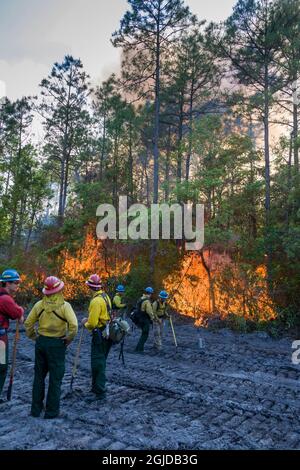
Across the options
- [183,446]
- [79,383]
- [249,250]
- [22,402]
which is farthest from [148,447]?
[249,250]

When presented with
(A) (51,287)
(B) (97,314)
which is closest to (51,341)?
(A) (51,287)

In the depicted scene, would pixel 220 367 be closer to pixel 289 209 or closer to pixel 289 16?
pixel 289 209

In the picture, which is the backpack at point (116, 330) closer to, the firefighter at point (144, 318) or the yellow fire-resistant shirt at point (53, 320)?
the yellow fire-resistant shirt at point (53, 320)

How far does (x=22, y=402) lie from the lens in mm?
6211

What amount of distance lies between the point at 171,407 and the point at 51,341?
98.7 inches

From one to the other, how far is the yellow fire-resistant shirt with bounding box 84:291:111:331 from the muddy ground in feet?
4.37

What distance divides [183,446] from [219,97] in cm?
1854

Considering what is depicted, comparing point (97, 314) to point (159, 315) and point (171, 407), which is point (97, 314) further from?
point (159, 315)

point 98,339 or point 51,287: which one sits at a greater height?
point 51,287

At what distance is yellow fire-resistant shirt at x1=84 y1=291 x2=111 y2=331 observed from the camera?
665 cm

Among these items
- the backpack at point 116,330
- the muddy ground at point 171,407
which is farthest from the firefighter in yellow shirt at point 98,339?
the muddy ground at point 171,407

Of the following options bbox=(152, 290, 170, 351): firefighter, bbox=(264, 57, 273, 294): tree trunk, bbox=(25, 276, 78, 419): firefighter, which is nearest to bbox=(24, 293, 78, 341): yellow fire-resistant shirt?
bbox=(25, 276, 78, 419): firefighter

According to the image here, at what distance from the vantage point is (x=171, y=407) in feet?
20.9

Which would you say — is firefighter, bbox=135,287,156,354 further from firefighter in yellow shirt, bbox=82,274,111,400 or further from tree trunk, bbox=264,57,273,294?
tree trunk, bbox=264,57,273,294
